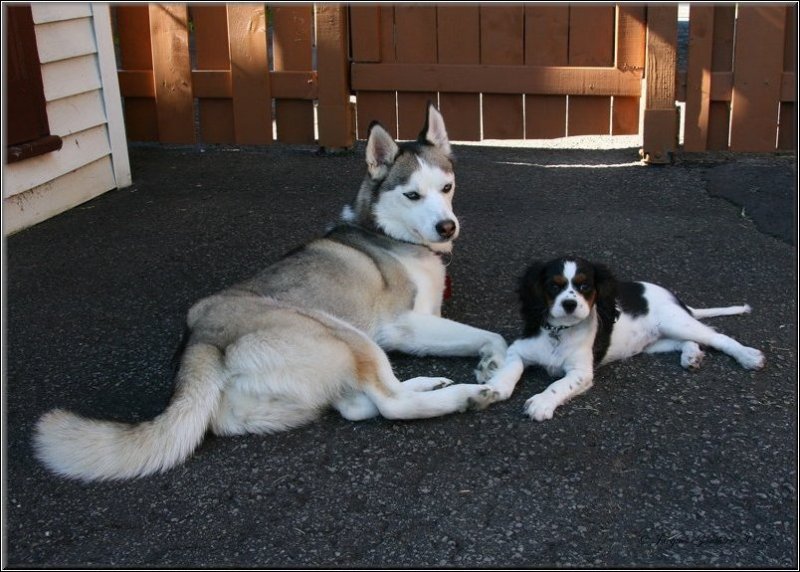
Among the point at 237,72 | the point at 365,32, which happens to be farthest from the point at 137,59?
the point at 365,32

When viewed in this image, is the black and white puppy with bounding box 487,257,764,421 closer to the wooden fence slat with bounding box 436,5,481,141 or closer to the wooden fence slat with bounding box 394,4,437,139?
the wooden fence slat with bounding box 436,5,481,141

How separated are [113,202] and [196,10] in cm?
180

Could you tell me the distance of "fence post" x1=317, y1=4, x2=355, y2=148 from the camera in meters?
7.43

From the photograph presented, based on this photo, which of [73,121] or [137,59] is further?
[137,59]

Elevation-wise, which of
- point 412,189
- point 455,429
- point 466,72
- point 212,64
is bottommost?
point 455,429

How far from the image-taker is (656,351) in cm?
432

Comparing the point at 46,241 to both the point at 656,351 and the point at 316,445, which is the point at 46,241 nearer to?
the point at 316,445

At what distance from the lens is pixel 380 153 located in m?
4.64

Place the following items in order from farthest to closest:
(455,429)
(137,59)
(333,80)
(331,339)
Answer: (137,59), (333,80), (331,339), (455,429)

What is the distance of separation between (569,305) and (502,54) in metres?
4.11

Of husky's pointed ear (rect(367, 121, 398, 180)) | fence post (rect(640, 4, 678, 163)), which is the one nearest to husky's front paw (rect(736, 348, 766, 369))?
husky's pointed ear (rect(367, 121, 398, 180))

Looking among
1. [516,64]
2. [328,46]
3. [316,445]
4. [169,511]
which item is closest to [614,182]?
[516,64]

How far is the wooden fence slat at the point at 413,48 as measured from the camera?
7398mm

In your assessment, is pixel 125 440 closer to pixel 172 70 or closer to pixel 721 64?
pixel 172 70
